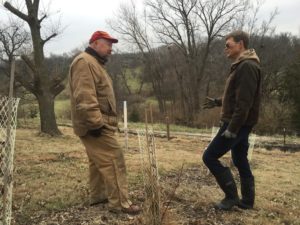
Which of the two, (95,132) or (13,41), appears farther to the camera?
(13,41)

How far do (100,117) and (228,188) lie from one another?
6.01 feet

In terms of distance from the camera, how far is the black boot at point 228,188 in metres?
5.66

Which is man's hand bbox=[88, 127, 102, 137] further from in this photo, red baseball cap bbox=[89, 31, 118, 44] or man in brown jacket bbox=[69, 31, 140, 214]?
red baseball cap bbox=[89, 31, 118, 44]

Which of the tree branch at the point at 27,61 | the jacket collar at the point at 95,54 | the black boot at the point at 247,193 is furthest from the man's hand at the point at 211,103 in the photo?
the tree branch at the point at 27,61

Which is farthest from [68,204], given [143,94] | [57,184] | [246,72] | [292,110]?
[143,94]

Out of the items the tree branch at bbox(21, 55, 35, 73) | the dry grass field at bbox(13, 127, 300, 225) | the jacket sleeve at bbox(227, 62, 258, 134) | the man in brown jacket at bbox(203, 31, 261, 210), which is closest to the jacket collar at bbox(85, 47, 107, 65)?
the man in brown jacket at bbox(203, 31, 261, 210)

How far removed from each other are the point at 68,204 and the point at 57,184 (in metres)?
1.27

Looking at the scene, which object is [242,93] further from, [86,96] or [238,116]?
[86,96]

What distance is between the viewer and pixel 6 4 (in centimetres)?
1691

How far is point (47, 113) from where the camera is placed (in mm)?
18000

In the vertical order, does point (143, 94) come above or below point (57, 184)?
above

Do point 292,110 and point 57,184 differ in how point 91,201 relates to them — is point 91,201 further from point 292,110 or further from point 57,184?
point 292,110

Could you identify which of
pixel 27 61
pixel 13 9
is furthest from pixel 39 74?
pixel 13 9

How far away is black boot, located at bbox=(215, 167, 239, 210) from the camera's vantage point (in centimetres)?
566
